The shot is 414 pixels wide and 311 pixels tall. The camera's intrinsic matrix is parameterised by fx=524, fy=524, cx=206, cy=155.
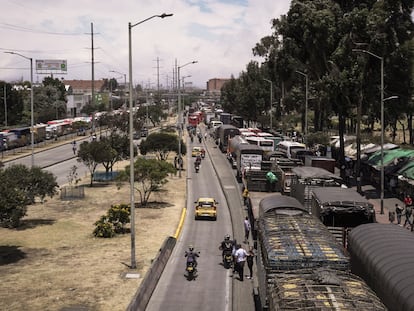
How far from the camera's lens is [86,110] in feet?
485

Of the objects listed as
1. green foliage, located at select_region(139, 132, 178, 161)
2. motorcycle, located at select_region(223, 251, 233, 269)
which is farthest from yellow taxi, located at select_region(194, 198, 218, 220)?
green foliage, located at select_region(139, 132, 178, 161)

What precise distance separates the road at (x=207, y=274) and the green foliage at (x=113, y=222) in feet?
11.1

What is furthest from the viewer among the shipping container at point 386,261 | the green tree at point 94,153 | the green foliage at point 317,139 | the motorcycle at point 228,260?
the green foliage at point 317,139

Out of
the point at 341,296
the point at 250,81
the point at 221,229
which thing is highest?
the point at 250,81

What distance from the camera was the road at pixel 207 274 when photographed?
18391 mm

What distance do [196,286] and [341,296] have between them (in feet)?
30.9

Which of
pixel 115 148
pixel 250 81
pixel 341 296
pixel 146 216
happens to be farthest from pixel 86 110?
pixel 341 296

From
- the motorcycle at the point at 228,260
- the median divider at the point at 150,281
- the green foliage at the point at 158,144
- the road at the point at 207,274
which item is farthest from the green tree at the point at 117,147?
the motorcycle at the point at 228,260

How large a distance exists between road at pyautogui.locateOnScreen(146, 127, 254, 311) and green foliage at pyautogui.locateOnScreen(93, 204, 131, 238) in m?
3.39

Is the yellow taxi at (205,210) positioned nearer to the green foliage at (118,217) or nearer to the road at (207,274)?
the road at (207,274)

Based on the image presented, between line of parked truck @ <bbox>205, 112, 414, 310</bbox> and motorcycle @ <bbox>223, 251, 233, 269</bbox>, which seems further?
motorcycle @ <bbox>223, 251, 233, 269</bbox>

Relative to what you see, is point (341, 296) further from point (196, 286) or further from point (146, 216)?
point (146, 216)

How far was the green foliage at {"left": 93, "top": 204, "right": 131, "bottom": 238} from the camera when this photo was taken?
27.9 m

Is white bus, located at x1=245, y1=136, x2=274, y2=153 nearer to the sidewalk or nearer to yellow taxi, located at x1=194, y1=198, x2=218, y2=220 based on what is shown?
the sidewalk
